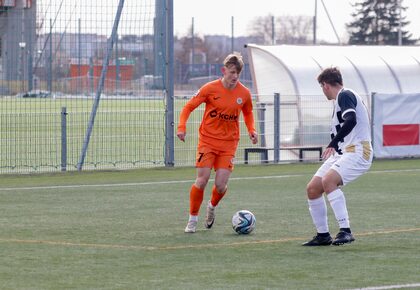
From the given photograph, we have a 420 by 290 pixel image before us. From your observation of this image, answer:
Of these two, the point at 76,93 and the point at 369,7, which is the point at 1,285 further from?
the point at 369,7

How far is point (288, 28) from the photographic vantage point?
7794cm

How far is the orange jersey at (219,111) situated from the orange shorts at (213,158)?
6 cm

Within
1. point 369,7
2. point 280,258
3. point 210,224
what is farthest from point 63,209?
point 369,7

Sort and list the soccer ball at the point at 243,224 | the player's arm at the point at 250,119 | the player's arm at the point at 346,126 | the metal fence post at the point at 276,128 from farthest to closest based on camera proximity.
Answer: the metal fence post at the point at 276,128, the player's arm at the point at 250,119, the soccer ball at the point at 243,224, the player's arm at the point at 346,126

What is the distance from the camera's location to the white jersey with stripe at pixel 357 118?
426 inches

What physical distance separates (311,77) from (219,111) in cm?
1412

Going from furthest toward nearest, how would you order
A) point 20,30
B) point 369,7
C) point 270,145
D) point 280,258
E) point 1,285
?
point 369,7, point 270,145, point 20,30, point 280,258, point 1,285

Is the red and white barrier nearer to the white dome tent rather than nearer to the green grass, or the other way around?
the white dome tent

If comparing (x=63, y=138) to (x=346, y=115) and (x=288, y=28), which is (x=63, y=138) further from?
(x=288, y=28)

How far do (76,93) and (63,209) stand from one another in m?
8.29

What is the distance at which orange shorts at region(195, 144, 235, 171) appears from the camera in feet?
40.6

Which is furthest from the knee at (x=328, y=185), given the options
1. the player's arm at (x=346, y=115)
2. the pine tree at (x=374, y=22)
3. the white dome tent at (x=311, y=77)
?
the pine tree at (x=374, y=22)

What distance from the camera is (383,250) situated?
1059cm

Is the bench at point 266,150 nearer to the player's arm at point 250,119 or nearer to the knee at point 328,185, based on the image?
the player's arm at point 250,119
